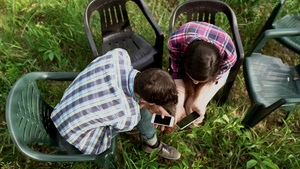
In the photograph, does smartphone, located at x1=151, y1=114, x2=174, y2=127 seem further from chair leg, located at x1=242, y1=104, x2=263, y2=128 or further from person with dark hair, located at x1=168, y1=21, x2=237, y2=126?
chair leg, located at x1=242, y1=104, x2=263, y2=128

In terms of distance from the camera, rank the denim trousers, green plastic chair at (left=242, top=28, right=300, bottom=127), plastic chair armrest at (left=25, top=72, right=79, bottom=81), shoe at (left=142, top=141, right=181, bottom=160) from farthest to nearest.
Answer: shoe at (left=142, top=141, right=181, bottom=160), green plastic chair at (left=242, top=28, right=300, bottom=127), the denim trousers, plastic chair armrest at (left=25, top=72, right=79, bottom=81)

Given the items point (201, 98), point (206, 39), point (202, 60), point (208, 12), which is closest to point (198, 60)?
point (202, 60)

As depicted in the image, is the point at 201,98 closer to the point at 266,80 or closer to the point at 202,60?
the point at 202,60

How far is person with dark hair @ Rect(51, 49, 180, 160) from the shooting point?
1.34 metres

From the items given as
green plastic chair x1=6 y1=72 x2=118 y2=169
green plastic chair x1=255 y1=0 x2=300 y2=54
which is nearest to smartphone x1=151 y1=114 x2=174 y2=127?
green plastic chair x1=6 y1=72 x2=118 y2=169

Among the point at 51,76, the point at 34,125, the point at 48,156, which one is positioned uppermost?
the point at 51,76

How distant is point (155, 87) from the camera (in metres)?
1.30

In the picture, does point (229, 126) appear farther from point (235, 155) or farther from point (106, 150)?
point (106, 150)

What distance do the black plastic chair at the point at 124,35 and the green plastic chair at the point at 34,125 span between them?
2.58 ft

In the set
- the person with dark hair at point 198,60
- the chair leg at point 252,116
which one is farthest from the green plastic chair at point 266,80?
the person with dark hair at point 198,60

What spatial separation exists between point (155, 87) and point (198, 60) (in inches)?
14.0

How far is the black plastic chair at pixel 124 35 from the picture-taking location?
2203mm

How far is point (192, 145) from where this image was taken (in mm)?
2266

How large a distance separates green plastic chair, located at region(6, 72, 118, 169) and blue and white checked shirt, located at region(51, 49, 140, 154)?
139mm
